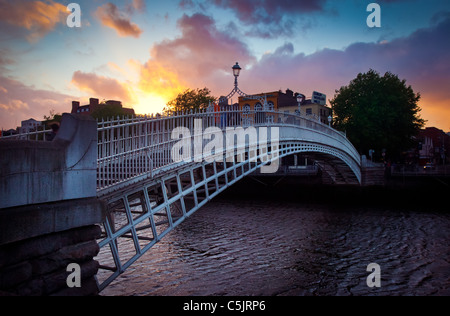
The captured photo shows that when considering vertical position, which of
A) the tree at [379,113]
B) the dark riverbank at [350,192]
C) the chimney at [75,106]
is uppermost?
the chimney at [75,106]

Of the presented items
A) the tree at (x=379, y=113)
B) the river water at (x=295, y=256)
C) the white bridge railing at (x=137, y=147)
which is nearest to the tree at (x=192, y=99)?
the tree at (x=379, y=113)

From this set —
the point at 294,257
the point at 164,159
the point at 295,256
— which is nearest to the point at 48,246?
the point at 164,159

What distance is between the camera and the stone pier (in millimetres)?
4227

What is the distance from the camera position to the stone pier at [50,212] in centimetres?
423

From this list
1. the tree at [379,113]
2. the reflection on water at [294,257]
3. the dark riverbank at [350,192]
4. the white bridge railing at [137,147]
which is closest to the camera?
the white bridge railing at [137,147]

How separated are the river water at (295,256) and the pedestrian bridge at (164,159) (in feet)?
4.75

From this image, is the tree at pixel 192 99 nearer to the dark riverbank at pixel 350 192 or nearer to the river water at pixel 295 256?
the dark riverbank at pixel 350 192

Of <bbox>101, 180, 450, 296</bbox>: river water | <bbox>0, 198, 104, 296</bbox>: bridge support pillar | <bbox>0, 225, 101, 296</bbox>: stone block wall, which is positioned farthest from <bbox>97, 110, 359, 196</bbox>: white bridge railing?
<bbox>101, 180, 450, 296</bbox>: river water

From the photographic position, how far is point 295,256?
12.5 meters

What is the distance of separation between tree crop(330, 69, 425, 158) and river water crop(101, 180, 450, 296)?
15464 mm

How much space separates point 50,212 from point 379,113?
3677cm

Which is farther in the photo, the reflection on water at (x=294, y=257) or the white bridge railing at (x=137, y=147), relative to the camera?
the reflection on water at (x=294, y=257)

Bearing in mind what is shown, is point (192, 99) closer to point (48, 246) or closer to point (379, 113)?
point (379, 113)

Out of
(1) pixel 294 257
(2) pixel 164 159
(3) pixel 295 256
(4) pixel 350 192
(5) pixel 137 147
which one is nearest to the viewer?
(5) pixel 137 147
